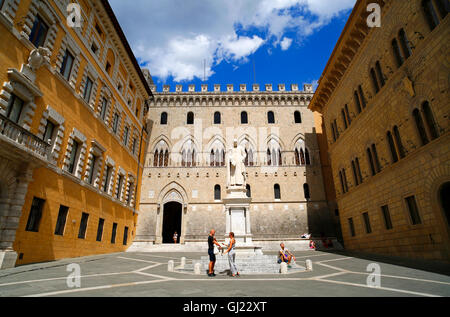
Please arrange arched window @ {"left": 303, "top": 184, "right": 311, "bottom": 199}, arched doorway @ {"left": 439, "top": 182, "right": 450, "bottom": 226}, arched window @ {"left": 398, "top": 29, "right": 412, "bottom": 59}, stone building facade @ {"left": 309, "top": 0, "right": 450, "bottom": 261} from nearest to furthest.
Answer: arched doorway @ {"left": 439, "top": 182, "right": 450, "bottom": 226} → stone building facade @ {"left": 309, "top": 0, "right": 450, "bottom": 261} → arched window @ {"left": 398, "top": 29, "right": 412, "bottom": 59} → arched window @ {"left": 303, "top": 184, "right": 311, "bottom": 199}

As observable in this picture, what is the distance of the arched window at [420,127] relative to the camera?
10800 mm

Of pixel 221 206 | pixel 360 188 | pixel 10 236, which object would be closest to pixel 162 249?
pixel 221 206

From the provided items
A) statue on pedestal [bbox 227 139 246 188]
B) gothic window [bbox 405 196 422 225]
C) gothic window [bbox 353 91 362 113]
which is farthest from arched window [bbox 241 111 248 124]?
gothic window [bbox 405 196 422 225]

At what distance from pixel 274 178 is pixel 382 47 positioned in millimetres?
15229

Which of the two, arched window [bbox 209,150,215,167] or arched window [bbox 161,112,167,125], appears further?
arched window [bbox 161,112,167,125]

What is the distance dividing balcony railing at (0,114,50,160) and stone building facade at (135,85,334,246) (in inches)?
576

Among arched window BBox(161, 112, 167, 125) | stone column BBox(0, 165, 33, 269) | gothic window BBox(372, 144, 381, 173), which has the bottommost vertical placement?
stone column BBox(0, 165, 33, 269)

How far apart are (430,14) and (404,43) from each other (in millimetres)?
1618

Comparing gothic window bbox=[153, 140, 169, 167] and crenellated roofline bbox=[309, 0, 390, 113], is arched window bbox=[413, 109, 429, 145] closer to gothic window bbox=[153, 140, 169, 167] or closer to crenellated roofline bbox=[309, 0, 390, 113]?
crenellated roofline bbox=[309, 0, 390, 113]

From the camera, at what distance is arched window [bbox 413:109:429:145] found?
425 inches

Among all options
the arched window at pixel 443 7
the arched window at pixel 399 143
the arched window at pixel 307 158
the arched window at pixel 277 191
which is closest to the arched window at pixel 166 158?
the arched window at pixel 277 191

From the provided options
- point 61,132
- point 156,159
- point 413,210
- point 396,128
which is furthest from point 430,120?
point 156,159

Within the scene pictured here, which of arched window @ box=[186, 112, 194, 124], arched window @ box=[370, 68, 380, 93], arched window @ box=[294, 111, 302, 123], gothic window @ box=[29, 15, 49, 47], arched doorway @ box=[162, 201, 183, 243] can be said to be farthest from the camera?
arched window @ box=[186, 112, 194, 124]

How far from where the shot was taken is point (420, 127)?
1109 centimetres
